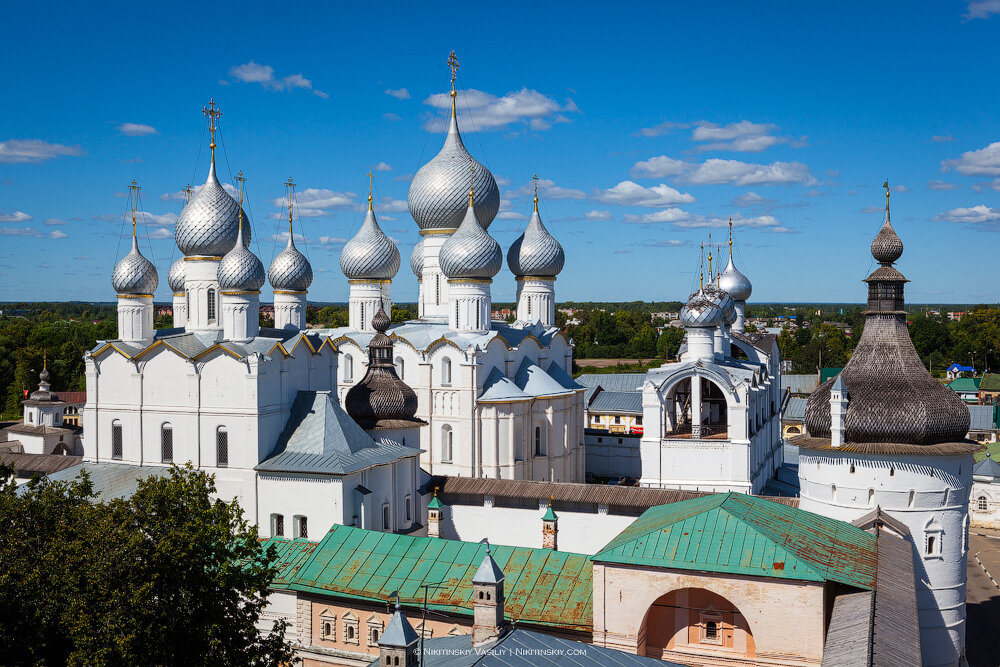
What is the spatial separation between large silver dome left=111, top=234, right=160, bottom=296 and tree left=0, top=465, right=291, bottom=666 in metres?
12.5

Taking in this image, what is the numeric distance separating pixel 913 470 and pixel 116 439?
17.9 m

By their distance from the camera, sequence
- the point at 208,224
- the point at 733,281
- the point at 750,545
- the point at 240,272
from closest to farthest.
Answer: the point at 750,545
the point at 240,272
the point at 208,224
the point at 733,281

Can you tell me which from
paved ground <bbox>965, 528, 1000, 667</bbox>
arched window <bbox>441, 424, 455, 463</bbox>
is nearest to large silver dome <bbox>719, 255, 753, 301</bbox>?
paved ground <bbox>965, 528, 1000, 667</bbox>

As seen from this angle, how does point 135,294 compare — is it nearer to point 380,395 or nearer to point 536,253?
point 380,395

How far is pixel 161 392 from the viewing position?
21.4m

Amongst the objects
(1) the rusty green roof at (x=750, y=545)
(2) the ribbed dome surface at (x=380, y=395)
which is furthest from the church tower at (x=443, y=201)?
(1) the rusty green roof at (x=750, y=545)

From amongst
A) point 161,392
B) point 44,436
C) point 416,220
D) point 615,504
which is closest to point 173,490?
point 161,392

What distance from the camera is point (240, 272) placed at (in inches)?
883

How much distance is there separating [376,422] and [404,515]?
2.44 m

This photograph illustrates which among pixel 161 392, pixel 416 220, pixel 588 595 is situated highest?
pixel 416 220

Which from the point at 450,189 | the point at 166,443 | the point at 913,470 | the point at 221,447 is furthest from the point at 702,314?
the point at 166,443

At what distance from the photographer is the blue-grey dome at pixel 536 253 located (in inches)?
1286

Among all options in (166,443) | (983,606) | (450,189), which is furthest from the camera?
(450,189)

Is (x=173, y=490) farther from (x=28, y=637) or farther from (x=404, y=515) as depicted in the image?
(x=404, y=515)
